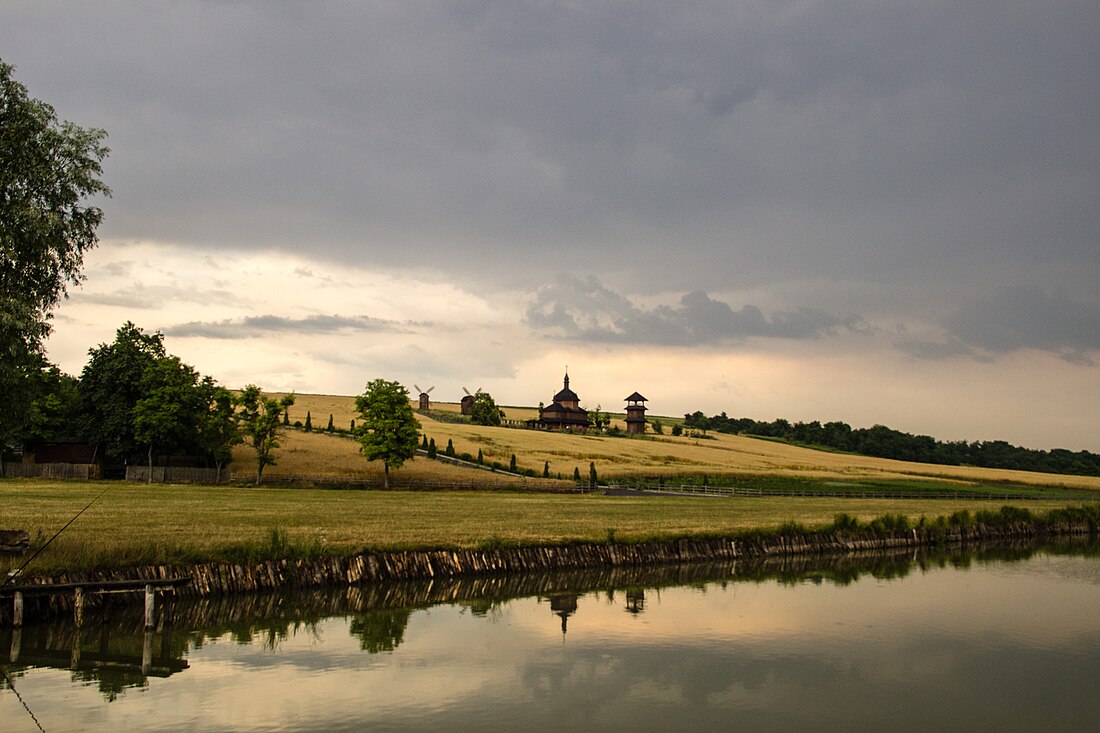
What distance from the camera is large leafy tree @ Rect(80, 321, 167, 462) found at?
255 ft

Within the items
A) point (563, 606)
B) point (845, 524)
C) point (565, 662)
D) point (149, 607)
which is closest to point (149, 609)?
point (149, 607)

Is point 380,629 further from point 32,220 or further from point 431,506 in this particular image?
point 431,506

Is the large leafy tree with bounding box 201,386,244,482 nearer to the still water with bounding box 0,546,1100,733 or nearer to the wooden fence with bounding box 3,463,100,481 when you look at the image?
the wooden fence with bounding box 3,463,100,481

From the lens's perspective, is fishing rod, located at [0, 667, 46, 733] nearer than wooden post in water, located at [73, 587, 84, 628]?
Yes

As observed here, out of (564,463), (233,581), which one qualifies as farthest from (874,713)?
(564,463)

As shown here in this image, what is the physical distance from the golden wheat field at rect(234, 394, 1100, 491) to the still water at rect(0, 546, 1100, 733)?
6048cm

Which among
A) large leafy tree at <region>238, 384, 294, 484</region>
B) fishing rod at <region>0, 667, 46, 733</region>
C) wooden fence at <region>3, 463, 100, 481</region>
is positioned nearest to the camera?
fishing rod at <region>0, 667, 46, 733</region>

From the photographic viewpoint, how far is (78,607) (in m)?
22.1

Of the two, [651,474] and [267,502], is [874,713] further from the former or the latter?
[651,474]

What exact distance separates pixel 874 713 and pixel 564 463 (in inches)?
3517

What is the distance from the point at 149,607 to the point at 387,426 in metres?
63.1

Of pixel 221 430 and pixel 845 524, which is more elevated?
pixel 221 430

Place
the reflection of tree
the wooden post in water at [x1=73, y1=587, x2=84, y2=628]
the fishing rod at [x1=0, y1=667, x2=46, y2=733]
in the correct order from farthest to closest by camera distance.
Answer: the wooden post in water at [x1=73, y1=587, x2=84, y2=628] < the reflection of tree < the fishing rod at [x1=0, y1=667, x2=46, y2=733]

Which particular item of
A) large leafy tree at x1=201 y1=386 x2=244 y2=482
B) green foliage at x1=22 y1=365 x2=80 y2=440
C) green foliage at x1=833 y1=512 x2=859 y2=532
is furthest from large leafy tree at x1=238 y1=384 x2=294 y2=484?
green foliage at x1=833 y1=512 x2=859 y2=532
